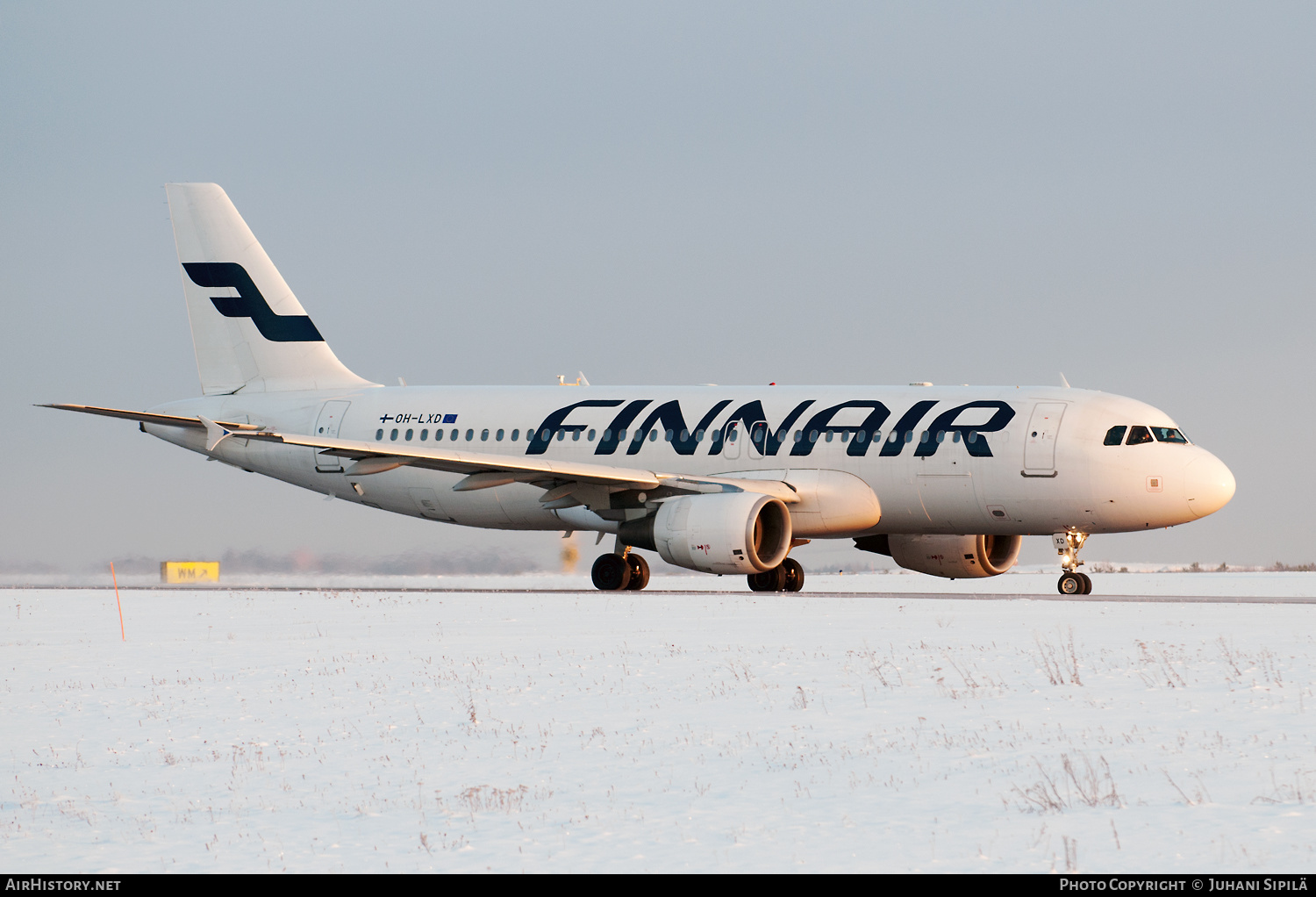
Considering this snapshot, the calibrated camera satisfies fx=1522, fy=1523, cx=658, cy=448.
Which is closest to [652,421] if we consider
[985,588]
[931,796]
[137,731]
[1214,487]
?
[985,588]

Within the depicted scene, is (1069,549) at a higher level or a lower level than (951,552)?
lower

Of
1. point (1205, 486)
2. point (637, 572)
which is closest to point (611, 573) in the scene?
point (637, 572)

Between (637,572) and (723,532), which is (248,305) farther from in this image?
(723,532)

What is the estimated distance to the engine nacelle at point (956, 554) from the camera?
31.9 metres

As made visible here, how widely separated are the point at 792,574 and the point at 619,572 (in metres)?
3.51

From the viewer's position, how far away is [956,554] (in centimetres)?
3197

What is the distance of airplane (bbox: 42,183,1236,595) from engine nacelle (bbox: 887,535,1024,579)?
5 centimetres

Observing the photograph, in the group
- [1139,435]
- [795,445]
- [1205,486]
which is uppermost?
[795,445]

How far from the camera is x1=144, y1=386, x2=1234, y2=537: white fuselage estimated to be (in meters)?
27.5

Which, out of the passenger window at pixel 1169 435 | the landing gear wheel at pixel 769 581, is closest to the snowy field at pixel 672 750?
the passenger window at pixel 1169 435

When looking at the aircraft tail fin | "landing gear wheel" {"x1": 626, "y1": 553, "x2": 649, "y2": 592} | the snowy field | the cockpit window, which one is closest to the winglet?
the aircraft tail fin

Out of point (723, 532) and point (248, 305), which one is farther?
point (248, 305)

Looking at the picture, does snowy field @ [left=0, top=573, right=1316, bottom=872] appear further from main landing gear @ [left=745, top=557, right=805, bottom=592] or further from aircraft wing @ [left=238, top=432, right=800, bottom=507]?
main landing gear @ [left=745, top=557, right=805, bottom=592]

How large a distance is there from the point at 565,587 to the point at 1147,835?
87.1ft
